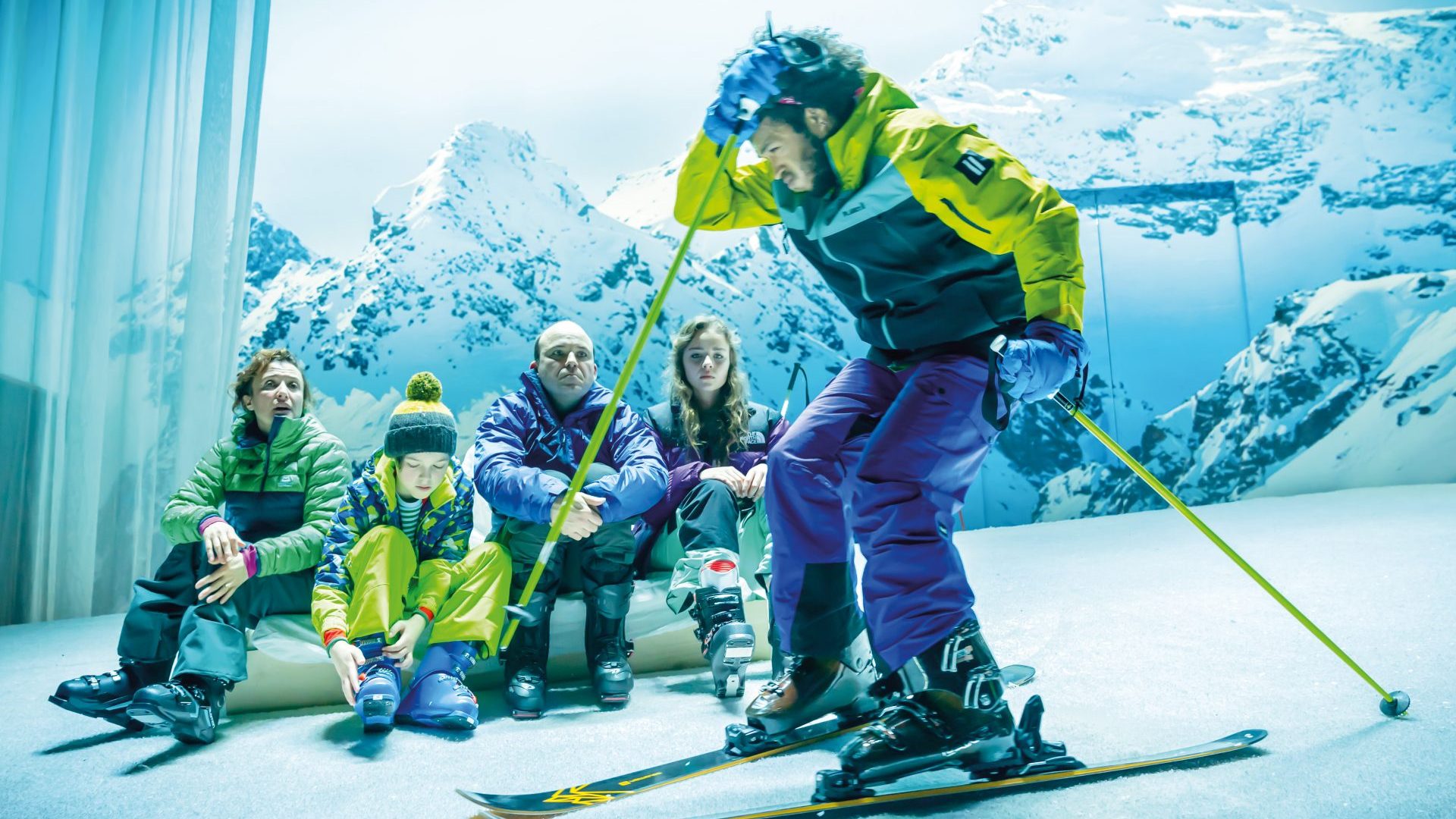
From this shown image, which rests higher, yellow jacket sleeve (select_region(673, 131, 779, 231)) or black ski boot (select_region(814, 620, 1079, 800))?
yellow jacket sleeve (select_region(673, 131, 779, 231))

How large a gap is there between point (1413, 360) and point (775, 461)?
6.02 meters

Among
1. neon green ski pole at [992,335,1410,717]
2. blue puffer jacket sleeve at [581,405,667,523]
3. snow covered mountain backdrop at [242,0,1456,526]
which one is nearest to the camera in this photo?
neon green ski pole at [992,335,1410,717]

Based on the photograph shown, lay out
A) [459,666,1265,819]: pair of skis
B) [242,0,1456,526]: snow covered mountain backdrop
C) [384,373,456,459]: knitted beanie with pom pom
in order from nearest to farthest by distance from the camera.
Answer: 1. [459,666,1265,819]: pair of skis
2. [384,373,456,459]: knitted beanie with pom pom
3. [242,0,1456,526]: snow covered mountain backdrop

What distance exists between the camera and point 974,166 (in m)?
1.22

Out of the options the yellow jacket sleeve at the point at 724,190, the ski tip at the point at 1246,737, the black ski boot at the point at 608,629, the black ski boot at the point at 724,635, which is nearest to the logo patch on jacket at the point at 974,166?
the yellow jacket sleeve at the point at 724,190

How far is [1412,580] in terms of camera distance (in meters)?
2.49

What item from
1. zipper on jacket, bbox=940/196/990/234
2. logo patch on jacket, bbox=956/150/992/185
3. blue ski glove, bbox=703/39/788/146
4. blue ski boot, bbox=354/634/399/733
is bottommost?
blue ski boot, bbox=354/634/399/733

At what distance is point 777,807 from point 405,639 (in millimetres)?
1058

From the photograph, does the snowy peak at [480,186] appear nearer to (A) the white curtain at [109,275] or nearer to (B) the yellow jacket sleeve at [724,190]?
(A) the white curtain at [109,275]

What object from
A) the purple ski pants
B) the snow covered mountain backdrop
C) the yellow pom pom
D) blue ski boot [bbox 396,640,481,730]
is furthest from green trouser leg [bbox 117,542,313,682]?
the snow covered mountain backdrop

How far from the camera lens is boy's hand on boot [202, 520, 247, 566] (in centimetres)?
185

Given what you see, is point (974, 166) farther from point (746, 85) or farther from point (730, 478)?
point (730, 478)

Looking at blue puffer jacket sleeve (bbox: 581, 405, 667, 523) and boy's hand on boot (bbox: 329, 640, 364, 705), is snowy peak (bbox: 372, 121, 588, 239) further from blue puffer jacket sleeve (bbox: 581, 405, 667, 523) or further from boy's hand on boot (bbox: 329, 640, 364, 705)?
boy's hand on boot (bbox: 329, 640, 364, 705)

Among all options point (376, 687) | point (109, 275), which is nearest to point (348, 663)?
point (376, 687)
